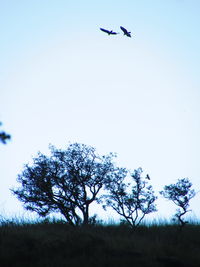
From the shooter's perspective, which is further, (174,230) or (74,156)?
(74,156)

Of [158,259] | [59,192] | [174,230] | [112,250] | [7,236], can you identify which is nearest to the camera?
[158,259]

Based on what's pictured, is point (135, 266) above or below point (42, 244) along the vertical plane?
below

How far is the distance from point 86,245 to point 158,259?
3484 millimetres

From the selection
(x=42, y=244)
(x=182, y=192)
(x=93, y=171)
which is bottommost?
(x=42, y=244)

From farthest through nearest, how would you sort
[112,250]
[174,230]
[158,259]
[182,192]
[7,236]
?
[182,192] → [174,230] → [7,236] → [112,250] → [158,259]

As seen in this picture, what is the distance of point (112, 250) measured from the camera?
13273 mm

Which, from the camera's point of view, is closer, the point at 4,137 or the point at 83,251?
the point at 4,137

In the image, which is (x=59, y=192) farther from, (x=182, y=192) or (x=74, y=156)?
(x=182, y=192)

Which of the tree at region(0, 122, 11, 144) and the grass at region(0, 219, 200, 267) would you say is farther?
the grass at region(0, 219, 200, 267)

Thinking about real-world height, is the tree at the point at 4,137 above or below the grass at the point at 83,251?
above

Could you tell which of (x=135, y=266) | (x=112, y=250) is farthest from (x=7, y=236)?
(x=135, y=266)

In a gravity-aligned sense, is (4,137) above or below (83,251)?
above

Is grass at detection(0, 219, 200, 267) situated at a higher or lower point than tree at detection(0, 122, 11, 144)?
lower

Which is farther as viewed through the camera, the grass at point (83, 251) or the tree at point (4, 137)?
the grass at point (83, 251)
